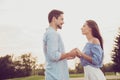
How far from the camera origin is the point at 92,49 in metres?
7.23

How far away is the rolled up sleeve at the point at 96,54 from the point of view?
7.09 meters

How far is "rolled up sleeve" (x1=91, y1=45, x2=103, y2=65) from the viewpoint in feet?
23.2

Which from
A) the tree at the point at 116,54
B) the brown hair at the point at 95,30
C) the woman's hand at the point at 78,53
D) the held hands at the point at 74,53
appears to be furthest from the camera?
the tree at the point at 116,54

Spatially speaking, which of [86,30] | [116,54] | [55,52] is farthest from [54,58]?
[116,54]

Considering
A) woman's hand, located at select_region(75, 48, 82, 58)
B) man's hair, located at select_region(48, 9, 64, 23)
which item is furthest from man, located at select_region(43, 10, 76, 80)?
woman's hand, located at select_region(75, 48, 82, 58)

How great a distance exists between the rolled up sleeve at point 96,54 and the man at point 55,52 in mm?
737

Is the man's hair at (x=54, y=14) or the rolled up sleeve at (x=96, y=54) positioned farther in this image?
the rolled up sleeve at (x=96, y=54)

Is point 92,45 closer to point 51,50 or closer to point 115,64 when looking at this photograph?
point 51,50

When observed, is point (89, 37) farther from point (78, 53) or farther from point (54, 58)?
point (54, 58)

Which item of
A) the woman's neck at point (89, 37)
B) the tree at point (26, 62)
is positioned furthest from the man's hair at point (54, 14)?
the tree at point (26, 62)

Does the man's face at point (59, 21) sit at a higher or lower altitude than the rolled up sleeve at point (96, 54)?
higher

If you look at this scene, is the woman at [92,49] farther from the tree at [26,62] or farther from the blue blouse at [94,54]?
the tree at [26,62]

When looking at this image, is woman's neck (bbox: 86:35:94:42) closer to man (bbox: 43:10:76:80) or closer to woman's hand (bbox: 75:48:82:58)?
woman's hand (bbox: 75:48:82:58)

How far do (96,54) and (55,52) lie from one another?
1164 millimetres
